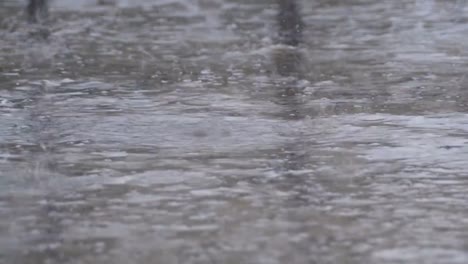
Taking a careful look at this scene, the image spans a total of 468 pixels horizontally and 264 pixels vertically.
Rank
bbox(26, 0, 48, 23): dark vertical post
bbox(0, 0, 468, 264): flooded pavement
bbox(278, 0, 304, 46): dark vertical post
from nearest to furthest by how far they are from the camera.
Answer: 1. bbox(0, 0, 468, 264): flooded pavement
2. bbox(278, 0, 304, 46): dark vertical post
3. bbox(26, 0, 48, 23): dark vertical post

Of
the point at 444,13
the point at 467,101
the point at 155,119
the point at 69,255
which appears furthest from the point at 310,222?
the point at 444,13

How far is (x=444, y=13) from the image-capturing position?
1459cm

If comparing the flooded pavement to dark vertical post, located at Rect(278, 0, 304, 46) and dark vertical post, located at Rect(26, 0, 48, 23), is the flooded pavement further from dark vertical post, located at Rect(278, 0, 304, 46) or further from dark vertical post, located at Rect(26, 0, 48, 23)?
dark vertical post, located at Rect(26, 0, 48, 23)

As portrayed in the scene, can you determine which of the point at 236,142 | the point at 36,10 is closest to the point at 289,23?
the point at 36,10

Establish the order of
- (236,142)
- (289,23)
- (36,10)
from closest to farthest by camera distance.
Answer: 1. (236,142)
2. (289,23)
3. (36,10)

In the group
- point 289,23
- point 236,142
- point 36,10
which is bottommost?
point 289,23

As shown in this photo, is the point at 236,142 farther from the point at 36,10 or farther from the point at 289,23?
the point at 36,10

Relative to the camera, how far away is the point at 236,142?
25.8 feet

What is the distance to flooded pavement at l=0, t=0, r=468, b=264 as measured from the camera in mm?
5684

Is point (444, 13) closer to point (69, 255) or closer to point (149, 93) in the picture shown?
point (149, 93)

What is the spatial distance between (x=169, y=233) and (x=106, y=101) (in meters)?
3.82

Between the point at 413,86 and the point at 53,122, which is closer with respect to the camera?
the point at 53,122

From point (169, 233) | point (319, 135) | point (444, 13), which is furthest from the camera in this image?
point (444, 13)

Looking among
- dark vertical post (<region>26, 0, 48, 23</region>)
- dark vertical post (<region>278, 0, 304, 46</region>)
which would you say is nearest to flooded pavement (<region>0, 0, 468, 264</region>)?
dark vertical post (<region>278, 0, 304, 46</region>)
